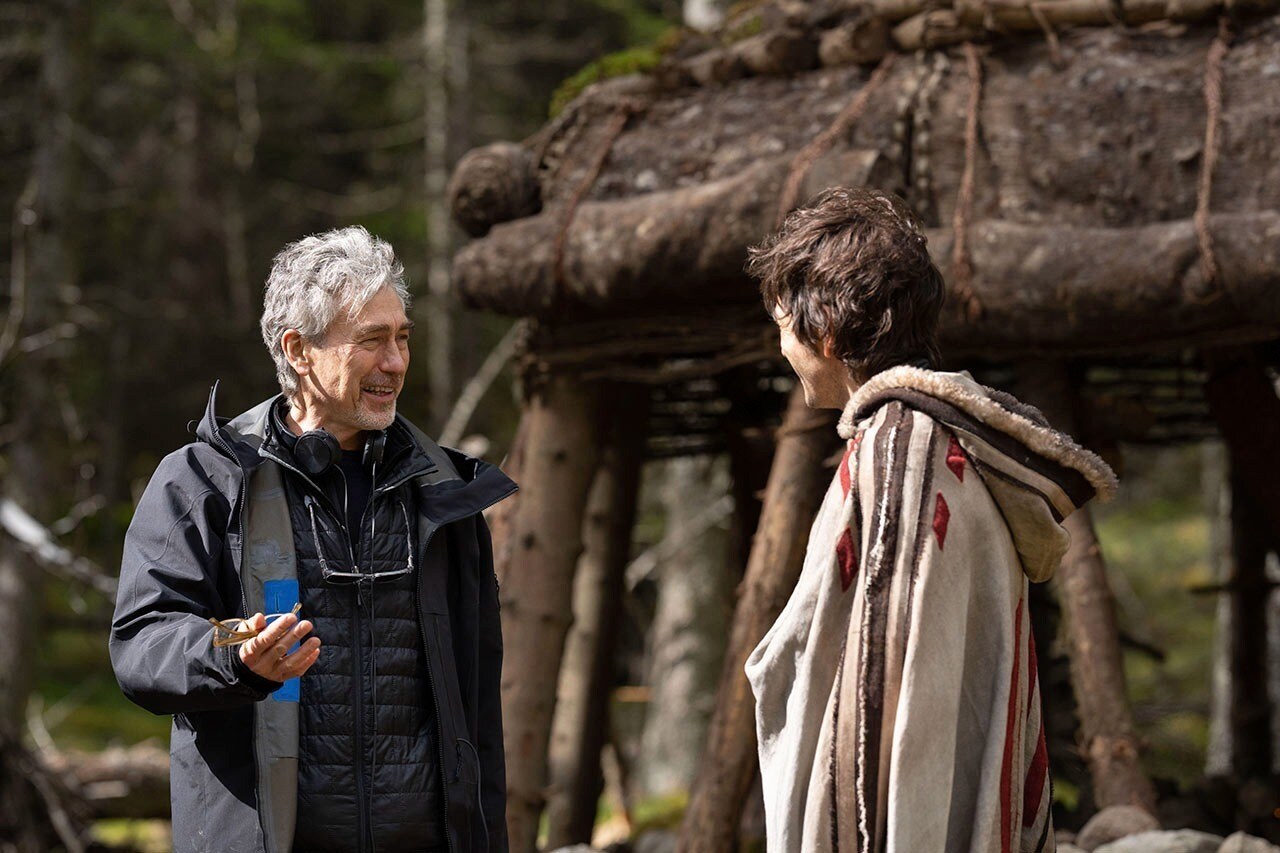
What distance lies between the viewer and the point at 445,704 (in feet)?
9.89

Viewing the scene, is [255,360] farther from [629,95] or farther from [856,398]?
[856,398]

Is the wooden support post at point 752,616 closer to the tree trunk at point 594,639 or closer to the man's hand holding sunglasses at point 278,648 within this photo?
the tree trunk at point 594,639

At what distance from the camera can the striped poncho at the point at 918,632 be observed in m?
2.41

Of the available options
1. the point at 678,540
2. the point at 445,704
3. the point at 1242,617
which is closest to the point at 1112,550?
the point at 678,540

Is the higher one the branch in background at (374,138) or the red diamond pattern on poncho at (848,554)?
the branch in background at (374,138)

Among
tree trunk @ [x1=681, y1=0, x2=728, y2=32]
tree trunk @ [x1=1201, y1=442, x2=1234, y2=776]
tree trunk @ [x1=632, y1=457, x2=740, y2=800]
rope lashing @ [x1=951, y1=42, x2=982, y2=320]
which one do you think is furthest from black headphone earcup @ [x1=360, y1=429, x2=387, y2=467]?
tree trunk @ [x1=681, y1=0, x2=728, y2=32]

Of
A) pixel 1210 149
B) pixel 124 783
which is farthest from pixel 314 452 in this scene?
pixel 124 783

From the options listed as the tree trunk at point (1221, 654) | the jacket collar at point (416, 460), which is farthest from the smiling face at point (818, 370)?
the tree trunk at point (1221, 654)

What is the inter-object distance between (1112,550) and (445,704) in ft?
45.6

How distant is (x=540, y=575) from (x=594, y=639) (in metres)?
1.21

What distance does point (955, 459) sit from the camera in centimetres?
247

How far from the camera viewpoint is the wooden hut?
4.68 m

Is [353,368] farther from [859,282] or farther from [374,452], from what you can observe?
[859,282]

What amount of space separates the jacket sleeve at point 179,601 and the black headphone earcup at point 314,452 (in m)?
0.18
